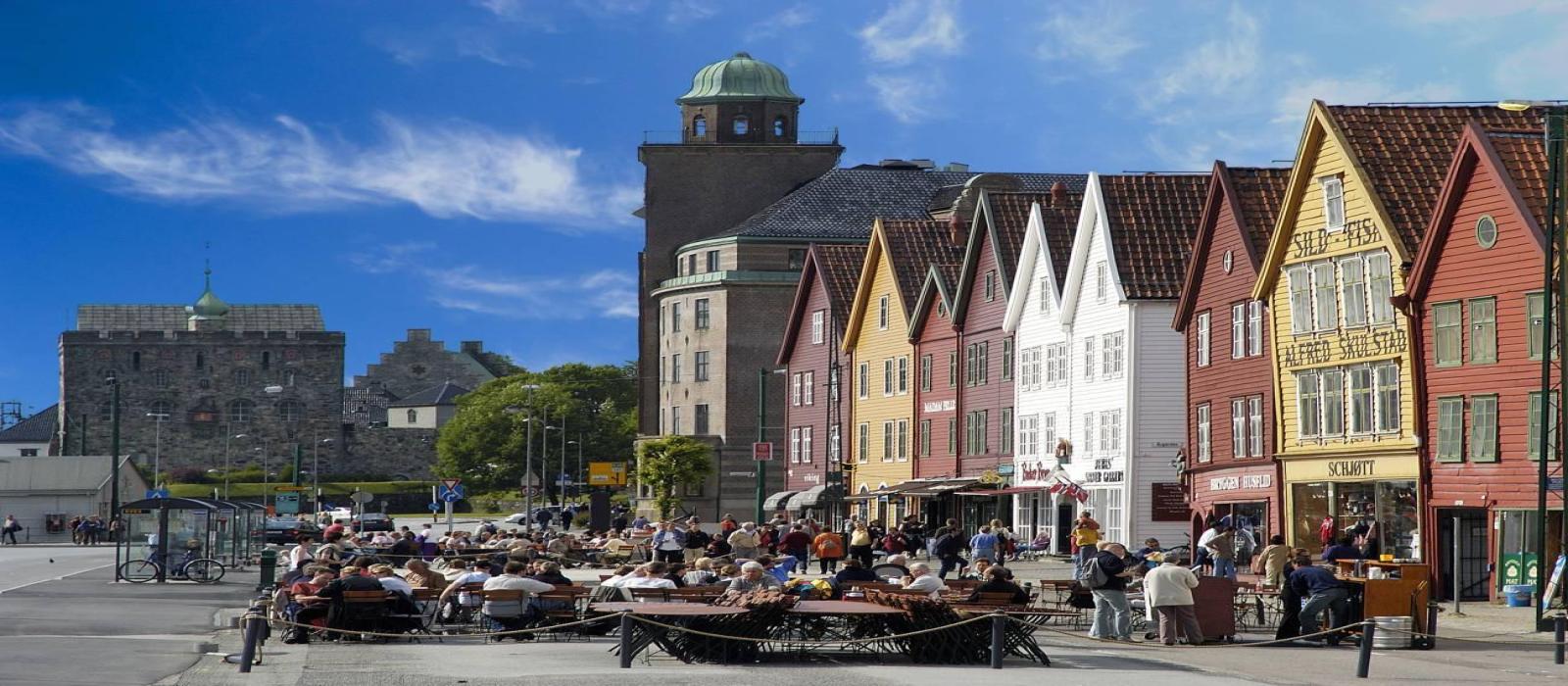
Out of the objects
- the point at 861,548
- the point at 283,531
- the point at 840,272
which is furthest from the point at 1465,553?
the point at 283,531

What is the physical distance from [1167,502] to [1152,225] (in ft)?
22.9

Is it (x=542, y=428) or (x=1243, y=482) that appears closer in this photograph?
(x=1243, y=482)

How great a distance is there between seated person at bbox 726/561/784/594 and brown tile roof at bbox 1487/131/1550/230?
53.3ft

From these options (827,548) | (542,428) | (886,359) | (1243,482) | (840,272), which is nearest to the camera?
(827,548)

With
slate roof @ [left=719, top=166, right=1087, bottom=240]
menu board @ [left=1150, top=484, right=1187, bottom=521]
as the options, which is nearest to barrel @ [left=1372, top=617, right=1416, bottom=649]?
menu board @ [left=1150, top=484, right=1187, bottom=521]

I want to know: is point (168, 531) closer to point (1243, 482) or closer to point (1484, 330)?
point (1243, 482)

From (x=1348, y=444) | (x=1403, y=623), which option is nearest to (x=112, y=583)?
(x=1348, y=444)

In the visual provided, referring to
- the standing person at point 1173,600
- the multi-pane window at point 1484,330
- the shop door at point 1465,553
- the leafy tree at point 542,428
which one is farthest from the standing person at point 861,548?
the leafy tree at point 542,428

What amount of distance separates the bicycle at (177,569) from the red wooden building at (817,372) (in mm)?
36495

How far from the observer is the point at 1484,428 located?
41.0 metres

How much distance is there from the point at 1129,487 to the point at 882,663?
112ft

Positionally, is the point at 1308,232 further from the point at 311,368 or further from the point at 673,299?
the point at 311,368

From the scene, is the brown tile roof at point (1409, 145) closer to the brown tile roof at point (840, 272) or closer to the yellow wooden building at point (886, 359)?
the yellow wooden building at point (886, 359)

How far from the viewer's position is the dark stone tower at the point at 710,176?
111750 millimetres
